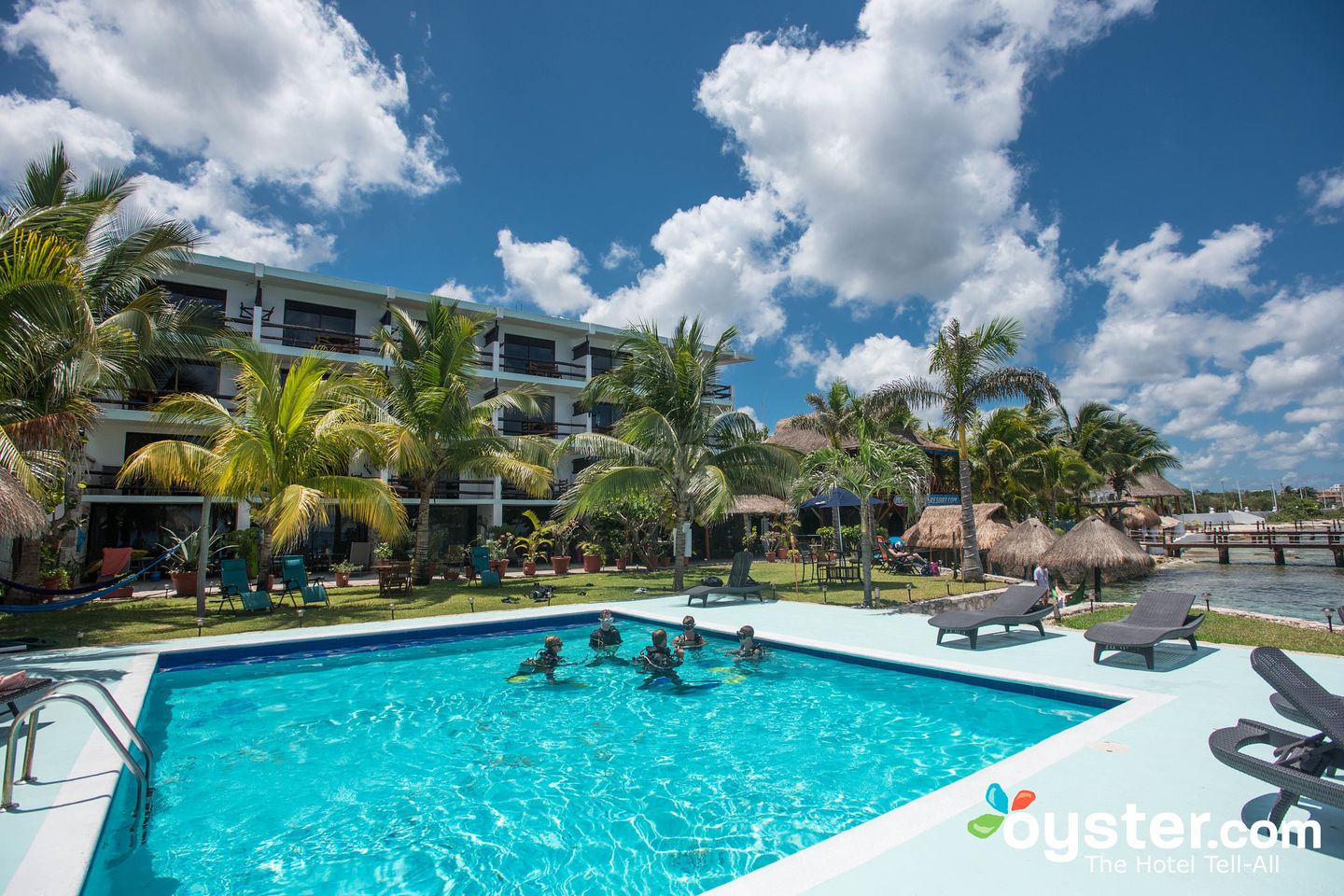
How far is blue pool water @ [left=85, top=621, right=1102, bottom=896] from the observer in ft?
13.5

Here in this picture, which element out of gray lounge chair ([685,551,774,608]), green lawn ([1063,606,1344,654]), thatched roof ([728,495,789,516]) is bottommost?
green lawn ([1063,606,1344,654])

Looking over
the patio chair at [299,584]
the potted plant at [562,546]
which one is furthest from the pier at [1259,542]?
the patio chair at [299,584]

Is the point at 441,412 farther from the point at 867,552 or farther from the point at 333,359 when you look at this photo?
the point at 333,359

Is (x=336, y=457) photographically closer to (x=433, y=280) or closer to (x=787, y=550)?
(x=433, y=280)

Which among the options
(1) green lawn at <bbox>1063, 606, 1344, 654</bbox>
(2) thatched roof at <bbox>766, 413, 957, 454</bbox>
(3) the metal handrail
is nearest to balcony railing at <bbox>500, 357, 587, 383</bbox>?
(2) thatched roof at <bbox>766, 413, 957, 454</bbox>

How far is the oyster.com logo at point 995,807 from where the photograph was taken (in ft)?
11.3

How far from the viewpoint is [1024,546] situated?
19.1 m

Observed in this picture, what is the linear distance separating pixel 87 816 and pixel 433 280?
21781 millimetres

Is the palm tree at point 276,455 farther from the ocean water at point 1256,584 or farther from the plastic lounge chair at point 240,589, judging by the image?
the ocean water at point 1256,584

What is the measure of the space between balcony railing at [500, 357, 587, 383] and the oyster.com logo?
23204 millimetres

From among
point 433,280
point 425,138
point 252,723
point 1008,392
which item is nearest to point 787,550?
point 1008,392

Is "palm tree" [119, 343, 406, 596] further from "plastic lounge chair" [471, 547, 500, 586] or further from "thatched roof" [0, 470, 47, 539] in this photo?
"plastic lounge chair" [471, 547, 500, 586]

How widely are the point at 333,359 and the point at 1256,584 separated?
1276 inches

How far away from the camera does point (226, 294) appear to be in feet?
68.7
